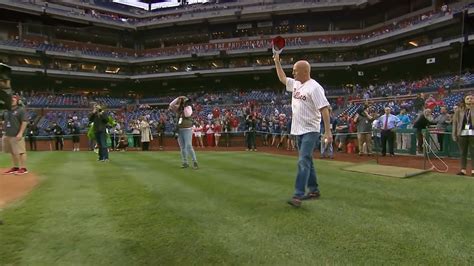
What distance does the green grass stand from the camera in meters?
3.70

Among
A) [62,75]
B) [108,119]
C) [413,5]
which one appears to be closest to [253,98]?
[413,5]

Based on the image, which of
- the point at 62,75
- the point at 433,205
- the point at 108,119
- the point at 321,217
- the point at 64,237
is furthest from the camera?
the point at 62,75

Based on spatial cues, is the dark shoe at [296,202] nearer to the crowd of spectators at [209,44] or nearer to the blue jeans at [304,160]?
the blue jeans at [304,160]

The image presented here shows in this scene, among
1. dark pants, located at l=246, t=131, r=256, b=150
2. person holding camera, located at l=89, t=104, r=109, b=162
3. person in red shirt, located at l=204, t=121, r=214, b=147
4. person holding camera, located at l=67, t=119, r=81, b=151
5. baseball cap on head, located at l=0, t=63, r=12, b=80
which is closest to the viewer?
baseball cap on head, located at l=0, t=63, r=12, b=80

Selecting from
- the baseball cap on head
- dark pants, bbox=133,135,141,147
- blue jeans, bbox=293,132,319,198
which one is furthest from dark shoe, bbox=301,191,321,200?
dark pants, bbox=133,135,141,147

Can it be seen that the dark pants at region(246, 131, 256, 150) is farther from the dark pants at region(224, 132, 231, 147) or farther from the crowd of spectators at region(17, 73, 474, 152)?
the dark pants at region(224, 132, 231, 147)

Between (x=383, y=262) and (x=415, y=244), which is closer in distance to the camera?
(x=383, y=262)

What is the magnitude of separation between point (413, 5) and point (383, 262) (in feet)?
149

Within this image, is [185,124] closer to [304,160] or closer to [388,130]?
[304,160]

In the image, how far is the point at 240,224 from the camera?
185 inches

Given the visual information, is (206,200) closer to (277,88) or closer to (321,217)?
(321,217)

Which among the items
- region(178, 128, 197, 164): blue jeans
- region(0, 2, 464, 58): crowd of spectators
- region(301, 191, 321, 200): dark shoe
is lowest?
→ region(301, 191, 321, 200): dark shoe

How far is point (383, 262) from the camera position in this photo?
349 cm

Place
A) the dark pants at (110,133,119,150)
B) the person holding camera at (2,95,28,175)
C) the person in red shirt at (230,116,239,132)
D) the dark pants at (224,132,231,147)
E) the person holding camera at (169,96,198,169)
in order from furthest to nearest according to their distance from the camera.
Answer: the person in red shirt at (230,116,239,132), the dark pants at (224,132,231,147), the dark pants at (110,133,119,150), the person holding camera at (169,96,198,169), the person holding camera at (2,95,28,175)
